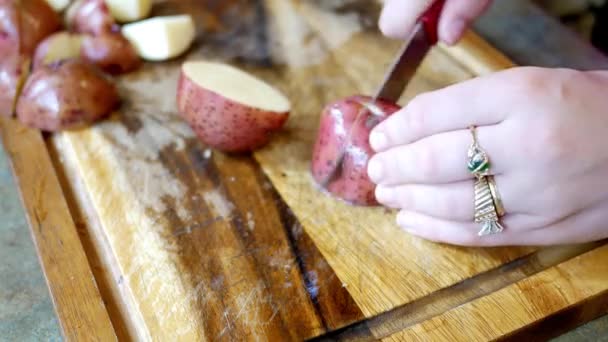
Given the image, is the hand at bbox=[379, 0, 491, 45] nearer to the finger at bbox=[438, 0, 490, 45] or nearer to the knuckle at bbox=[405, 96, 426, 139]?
the finger at bbox=[438, 0, 490, 45]

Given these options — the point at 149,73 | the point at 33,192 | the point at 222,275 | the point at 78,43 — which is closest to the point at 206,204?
the point at 222,275

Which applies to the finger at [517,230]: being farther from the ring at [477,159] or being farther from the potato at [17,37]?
the potato at [17,37]

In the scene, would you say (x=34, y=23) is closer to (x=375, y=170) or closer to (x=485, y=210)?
(x=375, y=170)

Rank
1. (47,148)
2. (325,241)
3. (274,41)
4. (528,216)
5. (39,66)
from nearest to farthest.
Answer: (528,216)
(325,241)
(47,148)
(39,66)
(274,41)

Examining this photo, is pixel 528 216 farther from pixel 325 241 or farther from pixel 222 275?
pixel 222 275

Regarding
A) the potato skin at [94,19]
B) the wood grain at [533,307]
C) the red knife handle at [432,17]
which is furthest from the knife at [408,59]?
the potato skin at [94,19]

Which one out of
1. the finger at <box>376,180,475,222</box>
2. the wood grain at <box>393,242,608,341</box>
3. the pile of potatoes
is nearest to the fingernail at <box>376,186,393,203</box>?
the finger at <box>376,180,475,222</box>
